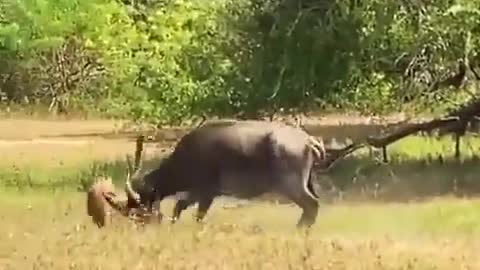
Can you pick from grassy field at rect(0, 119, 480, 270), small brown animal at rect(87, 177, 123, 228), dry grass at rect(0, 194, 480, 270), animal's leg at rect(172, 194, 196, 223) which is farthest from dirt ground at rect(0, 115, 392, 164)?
dry grass at rect(0, 194, 480, 270)

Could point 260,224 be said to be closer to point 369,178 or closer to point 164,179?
point 164,179

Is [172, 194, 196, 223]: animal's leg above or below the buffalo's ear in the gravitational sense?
below

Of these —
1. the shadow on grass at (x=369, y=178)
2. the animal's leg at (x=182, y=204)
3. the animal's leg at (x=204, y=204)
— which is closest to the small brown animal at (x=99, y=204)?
the animal's leg at (x=182, y=204)

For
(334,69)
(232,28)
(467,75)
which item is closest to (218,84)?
(232,28)

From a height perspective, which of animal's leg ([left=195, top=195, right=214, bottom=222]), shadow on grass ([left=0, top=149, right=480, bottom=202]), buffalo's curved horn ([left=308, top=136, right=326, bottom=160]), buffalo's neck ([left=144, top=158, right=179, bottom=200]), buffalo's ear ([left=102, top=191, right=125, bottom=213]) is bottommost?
shadow on grass ([left=0, top=149, right=480, bottom=202])

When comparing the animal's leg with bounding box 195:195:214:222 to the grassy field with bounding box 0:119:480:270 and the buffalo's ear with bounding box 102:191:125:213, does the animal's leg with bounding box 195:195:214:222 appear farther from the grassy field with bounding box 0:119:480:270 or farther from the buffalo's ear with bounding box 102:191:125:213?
the buffalo's ear with bounding box 102:191:125:213

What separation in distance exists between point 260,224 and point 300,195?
1.09m

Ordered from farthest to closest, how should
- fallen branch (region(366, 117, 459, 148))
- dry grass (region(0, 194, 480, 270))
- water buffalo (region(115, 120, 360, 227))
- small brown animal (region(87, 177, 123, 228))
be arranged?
fallen branch (region(366, 117, 459, 148))
water buffalo (region(115, 120, 360, 227))
small brown animal (region(87, 177, 123, 228))
dry grass (region(0, 194, 480, 270))

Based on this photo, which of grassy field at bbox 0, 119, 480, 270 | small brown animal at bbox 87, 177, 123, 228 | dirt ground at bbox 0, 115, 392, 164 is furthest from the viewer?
dirt ground at bbox 0, 115, 392, 164

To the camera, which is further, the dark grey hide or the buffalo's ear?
the dark grey hide

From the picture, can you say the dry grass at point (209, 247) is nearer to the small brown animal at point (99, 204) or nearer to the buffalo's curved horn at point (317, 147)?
the small brown animal at point (99, 204)

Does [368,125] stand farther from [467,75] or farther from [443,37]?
[443,37]

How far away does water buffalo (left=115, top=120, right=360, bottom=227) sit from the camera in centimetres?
1458

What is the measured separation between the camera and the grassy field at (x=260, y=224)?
9.21 meters
